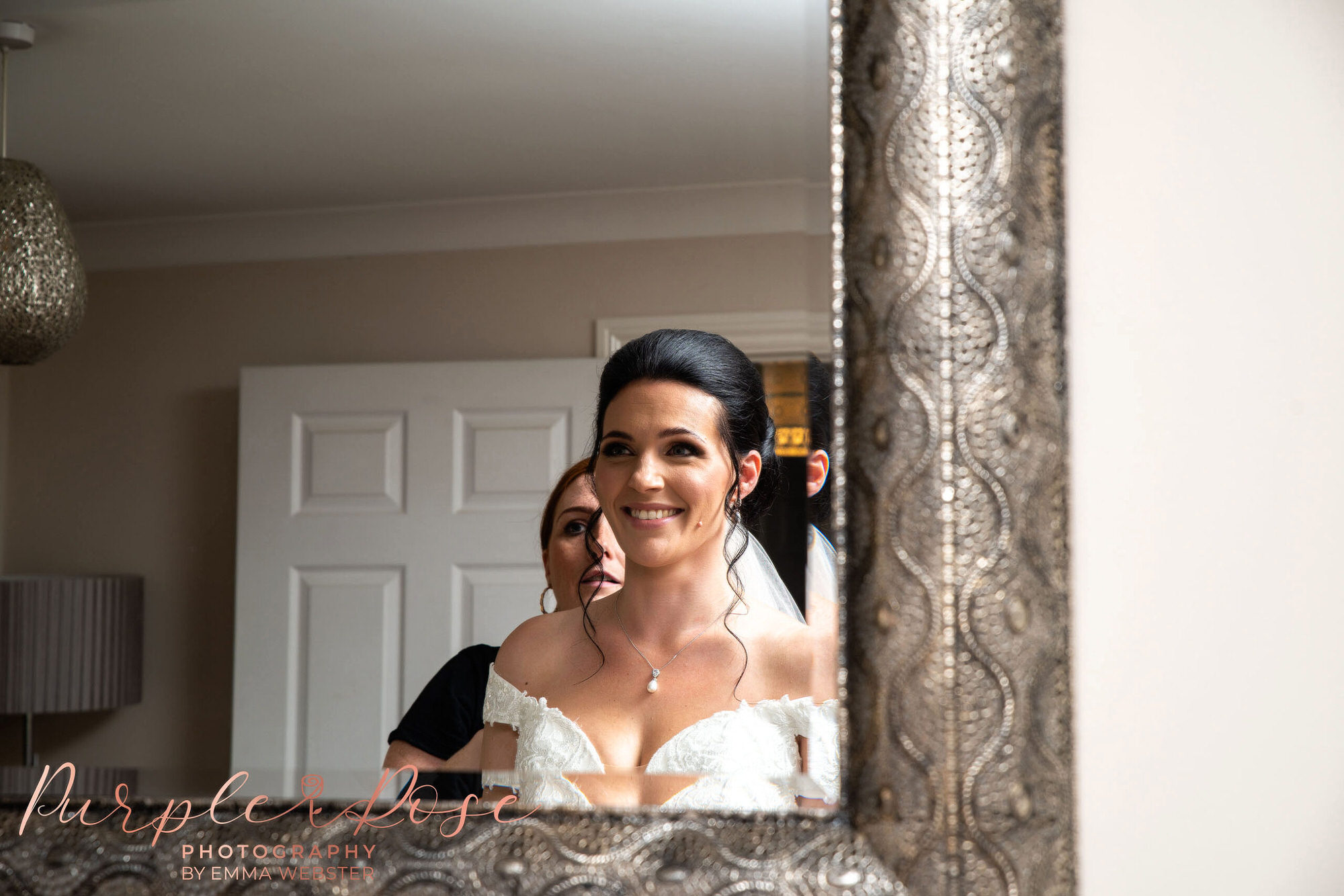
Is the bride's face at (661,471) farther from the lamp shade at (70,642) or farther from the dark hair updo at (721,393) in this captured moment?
the lamp shade at (70,642)

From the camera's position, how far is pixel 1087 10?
1.82ft

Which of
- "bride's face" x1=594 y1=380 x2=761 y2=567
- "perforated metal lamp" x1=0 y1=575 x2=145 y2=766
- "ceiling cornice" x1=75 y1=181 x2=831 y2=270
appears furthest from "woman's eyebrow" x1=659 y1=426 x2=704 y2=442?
"perforated metal lamp" x1=0 y1=575 x2=145 y2=766

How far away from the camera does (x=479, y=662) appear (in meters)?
0.55

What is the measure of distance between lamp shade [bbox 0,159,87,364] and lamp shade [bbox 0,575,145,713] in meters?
0.14

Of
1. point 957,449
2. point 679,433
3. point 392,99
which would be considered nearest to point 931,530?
A: point 957,449

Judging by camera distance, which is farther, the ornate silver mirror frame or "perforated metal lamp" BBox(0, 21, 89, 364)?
"perforated metal lamp" BBox(0, 21, 89, 364)

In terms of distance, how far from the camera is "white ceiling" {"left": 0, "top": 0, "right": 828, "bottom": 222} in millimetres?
562

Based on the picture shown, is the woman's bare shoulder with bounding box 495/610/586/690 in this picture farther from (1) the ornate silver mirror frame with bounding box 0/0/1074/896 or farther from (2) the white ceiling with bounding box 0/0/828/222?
(2) the white ceiling with bounding box 0/0/828/222

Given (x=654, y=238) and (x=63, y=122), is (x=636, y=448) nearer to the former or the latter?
(x=654, y=238)

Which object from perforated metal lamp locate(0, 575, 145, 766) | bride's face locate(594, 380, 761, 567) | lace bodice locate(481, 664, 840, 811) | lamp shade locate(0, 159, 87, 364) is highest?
lamp shade locate(0, 159, 87, 364)

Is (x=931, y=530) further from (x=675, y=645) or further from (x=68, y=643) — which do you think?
(x=68, y=643)

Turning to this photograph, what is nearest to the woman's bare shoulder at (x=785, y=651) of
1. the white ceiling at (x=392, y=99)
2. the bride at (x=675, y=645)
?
the bride at (x=675, y=645)

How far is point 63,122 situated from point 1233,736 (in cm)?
74

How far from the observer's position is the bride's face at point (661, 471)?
0.55 meters
